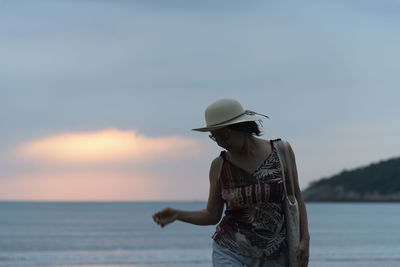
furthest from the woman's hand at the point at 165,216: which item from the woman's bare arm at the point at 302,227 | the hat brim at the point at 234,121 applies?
the woman's bare arm at the point at 302,227

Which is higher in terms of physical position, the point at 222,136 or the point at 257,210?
the point at 222,136

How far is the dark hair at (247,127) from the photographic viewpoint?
343 centimetres

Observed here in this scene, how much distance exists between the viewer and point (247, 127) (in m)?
3.46

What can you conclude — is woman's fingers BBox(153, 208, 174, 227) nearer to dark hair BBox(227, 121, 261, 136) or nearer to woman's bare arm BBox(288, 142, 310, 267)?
dark hair BBox(227, 121, 261, 136)

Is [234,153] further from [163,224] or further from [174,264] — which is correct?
[174,264]

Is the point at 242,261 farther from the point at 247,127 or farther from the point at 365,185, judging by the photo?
the point at 365,185

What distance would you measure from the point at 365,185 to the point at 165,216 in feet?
499

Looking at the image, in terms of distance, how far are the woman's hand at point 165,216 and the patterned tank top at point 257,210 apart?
0.85 ft

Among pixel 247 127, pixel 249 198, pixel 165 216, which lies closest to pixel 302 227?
pixel 249 198

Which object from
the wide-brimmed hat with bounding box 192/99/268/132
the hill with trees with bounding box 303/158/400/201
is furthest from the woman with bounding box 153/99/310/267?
the hill with trees with bounding box 303/158/400/201

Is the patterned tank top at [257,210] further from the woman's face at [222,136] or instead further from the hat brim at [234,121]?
the hat brim at [234,121]

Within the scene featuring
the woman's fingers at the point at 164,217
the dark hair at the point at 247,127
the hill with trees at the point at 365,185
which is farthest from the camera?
the hill with trees at the point at 365,185

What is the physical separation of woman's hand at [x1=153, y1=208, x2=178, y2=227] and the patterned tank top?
0.26m

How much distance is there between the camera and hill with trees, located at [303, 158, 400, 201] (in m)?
146
